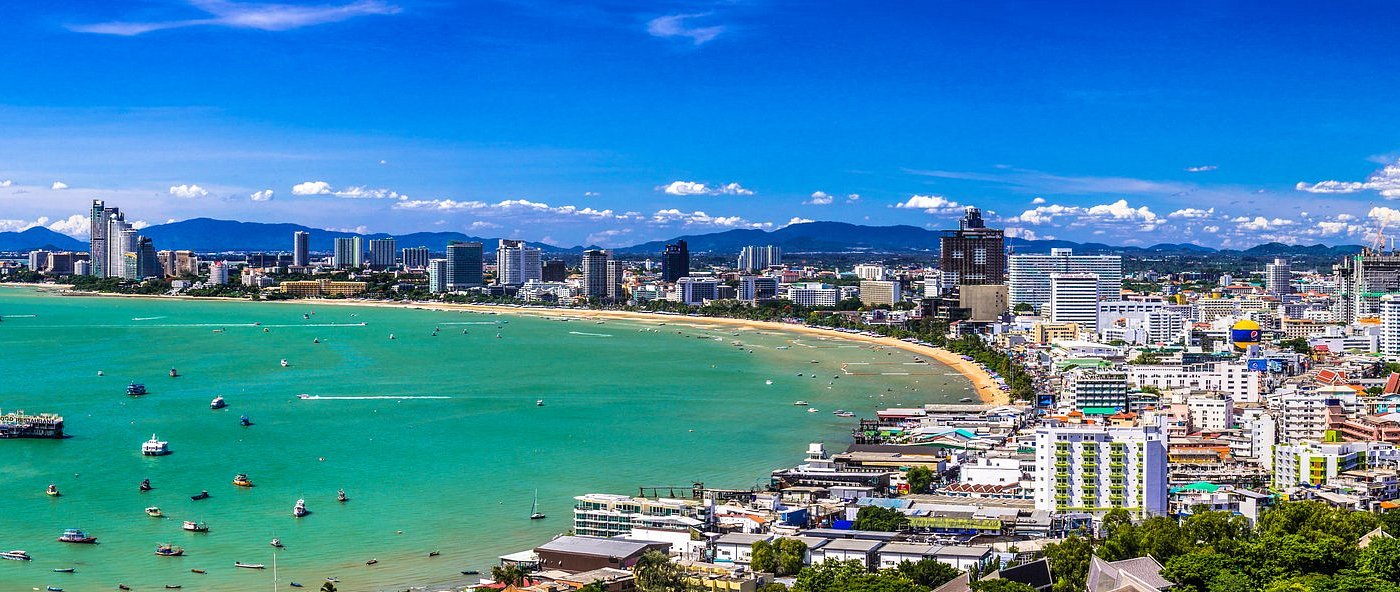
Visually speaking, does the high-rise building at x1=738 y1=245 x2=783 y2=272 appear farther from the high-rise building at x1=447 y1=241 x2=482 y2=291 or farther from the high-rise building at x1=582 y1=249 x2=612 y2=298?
the high-rise building at x1=582 y1=249 x2=612 y2=298

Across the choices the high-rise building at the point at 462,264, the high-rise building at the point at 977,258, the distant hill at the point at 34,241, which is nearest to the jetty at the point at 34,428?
the high-rise building at the point at 977,258

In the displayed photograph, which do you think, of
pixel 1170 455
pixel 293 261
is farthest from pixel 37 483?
pixel 293 261

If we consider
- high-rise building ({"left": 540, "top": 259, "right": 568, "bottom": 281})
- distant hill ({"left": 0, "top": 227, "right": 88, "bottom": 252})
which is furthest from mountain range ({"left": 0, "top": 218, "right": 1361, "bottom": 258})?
high-rise building ({"left": 540, "top": 259, "right": 568, "bottom": 281})

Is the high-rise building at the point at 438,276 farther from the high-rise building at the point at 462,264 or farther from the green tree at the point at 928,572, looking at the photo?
the green tree at the point at 928,572

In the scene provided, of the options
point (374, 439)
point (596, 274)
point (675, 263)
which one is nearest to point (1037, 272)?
point (596, 274)

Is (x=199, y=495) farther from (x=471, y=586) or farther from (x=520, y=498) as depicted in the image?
(x=471, y=586)

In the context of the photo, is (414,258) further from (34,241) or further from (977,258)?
(34,241)
